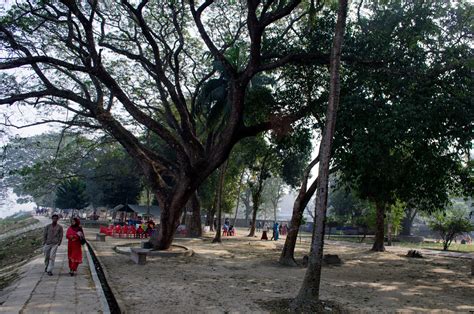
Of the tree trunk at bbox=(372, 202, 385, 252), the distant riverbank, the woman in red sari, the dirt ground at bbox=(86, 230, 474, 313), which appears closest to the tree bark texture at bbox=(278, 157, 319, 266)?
the dirt ground at bbox=(86, 230, 474, 313)

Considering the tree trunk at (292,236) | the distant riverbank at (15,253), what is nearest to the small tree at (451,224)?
the tree trunk at (292,236)

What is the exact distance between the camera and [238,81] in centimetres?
1378

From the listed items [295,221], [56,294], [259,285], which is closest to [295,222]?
[295,221]

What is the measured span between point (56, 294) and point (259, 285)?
5.19 meters

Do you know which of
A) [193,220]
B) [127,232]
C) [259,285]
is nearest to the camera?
[259,285]

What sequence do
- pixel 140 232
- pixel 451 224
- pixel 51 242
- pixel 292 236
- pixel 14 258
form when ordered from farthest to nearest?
pixel 451 224 → pixel 140 232 → pixel 14 258 → pixel 292 236 → pixel 51 242

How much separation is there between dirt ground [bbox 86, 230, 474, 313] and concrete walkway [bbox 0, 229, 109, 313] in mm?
555

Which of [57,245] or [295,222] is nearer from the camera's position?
[57,245]

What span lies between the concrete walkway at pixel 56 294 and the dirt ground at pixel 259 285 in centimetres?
55

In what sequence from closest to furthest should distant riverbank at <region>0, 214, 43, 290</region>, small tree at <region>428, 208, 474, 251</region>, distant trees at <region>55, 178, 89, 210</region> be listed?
distant riverbank at <region>0, 214, 43, 290</region> < small tree at <region>428, 208, 474, 251</region> < distant trees at <region>55, 178, 89, 210</region>

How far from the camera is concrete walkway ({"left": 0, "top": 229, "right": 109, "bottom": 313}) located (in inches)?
288

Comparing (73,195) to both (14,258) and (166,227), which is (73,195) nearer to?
(14,258)

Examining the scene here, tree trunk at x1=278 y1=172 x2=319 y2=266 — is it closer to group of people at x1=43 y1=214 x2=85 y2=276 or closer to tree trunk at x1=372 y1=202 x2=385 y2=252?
group of people at x1=43 y1=214 x2=85 y2=276

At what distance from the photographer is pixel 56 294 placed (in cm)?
841
